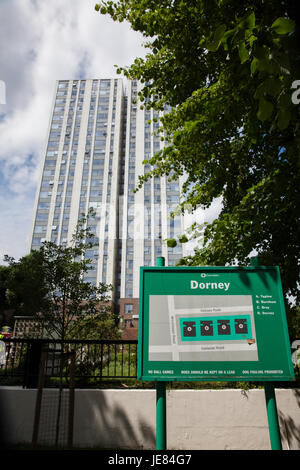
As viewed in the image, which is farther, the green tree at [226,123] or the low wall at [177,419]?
the low wall at [177,419]

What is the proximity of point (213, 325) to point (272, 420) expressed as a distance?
1.01m

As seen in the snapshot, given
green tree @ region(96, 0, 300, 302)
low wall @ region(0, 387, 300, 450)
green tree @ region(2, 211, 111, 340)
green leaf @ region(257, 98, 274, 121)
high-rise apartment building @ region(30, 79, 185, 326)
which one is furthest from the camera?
high-rise apartment building @ region(30, 79, 185, 326)

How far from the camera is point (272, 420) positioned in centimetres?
242

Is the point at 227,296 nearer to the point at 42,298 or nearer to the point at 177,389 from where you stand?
the point at 177,389

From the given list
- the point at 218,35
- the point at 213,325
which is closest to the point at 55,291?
the point at 213,325

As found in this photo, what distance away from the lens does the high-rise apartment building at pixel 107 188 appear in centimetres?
5603

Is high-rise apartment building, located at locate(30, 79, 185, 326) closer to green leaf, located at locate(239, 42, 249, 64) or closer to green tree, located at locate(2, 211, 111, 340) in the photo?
green tree, located at locate(2, 211, 111, 340)

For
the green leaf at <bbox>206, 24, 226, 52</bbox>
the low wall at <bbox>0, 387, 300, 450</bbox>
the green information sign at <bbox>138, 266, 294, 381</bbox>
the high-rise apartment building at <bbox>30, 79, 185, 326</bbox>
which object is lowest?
the low wall at <bbox>0, 387, 300, 450</bbox>

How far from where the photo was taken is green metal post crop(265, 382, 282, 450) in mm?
2361

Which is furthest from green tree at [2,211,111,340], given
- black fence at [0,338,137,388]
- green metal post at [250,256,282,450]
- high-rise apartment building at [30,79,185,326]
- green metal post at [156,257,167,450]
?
high-rise apartment building at [30,79,185,326]

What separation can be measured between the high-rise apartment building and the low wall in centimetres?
4629

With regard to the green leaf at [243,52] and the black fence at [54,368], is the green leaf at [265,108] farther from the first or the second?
the black fence at [54,368]

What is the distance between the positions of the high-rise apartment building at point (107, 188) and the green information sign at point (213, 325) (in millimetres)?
48672

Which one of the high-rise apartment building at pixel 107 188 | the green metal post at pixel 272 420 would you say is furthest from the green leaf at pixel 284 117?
the high-rise apartment building at pixel 107 188
